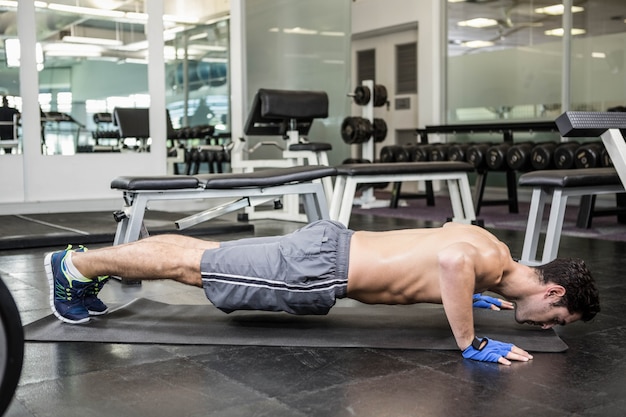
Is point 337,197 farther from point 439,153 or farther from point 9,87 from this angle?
point 9,87

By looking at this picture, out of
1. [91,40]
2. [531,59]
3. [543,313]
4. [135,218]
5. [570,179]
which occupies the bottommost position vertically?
[543,313]

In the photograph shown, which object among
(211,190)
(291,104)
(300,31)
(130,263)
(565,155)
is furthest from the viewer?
(300,31)

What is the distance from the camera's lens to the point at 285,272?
1.93 metres

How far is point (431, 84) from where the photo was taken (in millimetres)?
8047

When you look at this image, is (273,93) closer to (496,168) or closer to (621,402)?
(496,168)

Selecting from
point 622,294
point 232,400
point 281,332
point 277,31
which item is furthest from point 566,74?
point 232,400

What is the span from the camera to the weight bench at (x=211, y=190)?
2.72m

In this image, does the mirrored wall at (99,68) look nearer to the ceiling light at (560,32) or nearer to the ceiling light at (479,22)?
the ceiling light at (479,22)

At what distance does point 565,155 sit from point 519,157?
0.43 m

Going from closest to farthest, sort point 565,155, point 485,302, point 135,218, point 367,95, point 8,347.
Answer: point 8,347 → point 485,302 → point 135,218 → point 565,155 → point 367,95

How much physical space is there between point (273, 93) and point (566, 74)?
118 inches

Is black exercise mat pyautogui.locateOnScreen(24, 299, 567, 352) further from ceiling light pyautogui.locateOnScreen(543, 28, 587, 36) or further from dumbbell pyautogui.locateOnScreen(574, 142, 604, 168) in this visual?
ceiling light pyautogui.locateOnScreen(543, 28, 587, 36)

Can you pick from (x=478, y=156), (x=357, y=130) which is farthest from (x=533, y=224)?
(x=357, y=130)

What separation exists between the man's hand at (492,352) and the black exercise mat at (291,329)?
4.2 inches
